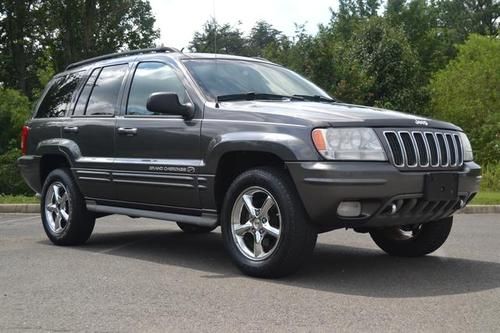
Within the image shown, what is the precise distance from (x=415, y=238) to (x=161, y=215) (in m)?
2.35

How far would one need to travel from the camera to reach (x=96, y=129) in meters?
6.99

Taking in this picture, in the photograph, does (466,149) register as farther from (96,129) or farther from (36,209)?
(36,209)

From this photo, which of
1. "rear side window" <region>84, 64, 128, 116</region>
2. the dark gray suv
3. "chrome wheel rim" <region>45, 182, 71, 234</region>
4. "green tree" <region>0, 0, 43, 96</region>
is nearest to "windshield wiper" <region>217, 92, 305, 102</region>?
the dark gray suv

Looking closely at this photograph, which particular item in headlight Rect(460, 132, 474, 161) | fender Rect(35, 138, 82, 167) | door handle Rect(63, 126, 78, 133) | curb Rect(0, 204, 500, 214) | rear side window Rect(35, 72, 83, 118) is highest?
rear side window Rect(35, 72, 83, 118)

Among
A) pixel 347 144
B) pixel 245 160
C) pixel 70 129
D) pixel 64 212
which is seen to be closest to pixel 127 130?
pixel 70 129

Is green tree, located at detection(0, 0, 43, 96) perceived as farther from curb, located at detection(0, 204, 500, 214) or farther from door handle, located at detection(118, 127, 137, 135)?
door handle, located at detection(118, 127, 137, 135)

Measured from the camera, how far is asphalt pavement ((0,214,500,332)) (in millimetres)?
4156

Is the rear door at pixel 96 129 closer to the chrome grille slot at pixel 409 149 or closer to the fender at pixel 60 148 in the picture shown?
the fender at pixel 60 148

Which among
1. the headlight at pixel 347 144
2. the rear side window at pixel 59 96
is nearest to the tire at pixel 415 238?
the headlight at pixel 347 144

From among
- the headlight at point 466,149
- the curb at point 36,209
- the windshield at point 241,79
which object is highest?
the windshield at point 241,79

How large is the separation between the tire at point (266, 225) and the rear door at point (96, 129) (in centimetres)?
179

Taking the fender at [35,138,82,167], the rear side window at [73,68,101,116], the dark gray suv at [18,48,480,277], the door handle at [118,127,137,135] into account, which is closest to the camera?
the dark gray suv at [18,48,480,277]

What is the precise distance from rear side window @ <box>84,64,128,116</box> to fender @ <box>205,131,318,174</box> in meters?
1.66

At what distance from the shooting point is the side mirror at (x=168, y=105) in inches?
229
